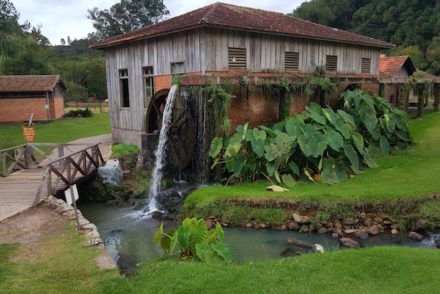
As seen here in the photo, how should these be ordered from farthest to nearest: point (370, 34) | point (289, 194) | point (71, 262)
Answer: point (370, 34) < point (289, 194) < point (71, 262)

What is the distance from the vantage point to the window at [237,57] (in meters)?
11.7

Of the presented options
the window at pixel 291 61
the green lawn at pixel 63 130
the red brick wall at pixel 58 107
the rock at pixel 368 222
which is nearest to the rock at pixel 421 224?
the rock at pixel 368 222

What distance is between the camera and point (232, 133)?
35.5 ft

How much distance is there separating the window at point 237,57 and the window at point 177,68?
5.06 feet

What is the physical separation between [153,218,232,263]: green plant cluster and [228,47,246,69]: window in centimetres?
690

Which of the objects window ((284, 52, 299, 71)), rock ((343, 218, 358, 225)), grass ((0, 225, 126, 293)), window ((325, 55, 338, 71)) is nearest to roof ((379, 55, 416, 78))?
window ((325, 55, 338, 71))

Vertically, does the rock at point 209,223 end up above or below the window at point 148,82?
below

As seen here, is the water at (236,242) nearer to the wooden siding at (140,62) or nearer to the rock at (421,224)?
the rock at (421,224)

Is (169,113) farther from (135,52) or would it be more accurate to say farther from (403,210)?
(403,210)

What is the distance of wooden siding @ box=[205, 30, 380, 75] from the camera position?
37.1 ft

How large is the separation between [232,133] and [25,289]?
7.02 m

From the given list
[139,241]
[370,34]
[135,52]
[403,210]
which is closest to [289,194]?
[403,210]

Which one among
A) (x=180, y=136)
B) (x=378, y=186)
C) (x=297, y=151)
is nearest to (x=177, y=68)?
(x=180, y=136)

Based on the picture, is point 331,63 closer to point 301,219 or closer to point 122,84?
point 122,84
